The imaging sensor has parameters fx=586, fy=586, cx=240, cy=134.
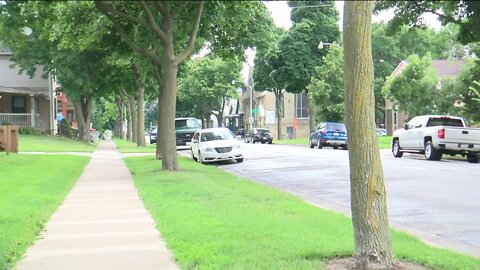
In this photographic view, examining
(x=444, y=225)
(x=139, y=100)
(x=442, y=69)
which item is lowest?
(x=444, y=225)

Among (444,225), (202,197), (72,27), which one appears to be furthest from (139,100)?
(444,225)

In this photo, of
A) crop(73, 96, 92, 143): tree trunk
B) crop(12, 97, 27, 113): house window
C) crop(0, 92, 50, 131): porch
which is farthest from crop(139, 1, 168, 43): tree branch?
crop(12, 97, 27, 113): house window

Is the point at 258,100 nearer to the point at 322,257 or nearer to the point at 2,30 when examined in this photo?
the point at 2,30

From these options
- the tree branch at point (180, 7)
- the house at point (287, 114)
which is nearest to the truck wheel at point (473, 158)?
the tree branch at point (180, 7)

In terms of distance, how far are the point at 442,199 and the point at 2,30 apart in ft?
46.3

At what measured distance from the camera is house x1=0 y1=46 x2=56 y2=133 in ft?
136

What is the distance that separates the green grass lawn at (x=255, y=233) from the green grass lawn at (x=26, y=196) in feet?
5.81

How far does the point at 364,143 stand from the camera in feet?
17.9

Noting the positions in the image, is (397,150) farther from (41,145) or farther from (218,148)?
(41,145)

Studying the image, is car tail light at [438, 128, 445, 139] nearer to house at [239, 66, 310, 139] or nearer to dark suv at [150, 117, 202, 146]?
dark suv at [150, 117, 202, 146]

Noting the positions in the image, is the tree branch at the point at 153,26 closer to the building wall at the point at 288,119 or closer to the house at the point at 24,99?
the house at the point at 24,99

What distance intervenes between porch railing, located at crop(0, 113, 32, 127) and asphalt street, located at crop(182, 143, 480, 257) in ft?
77.3

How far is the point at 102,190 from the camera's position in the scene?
533 inches

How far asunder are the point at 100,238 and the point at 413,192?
7386 mm
